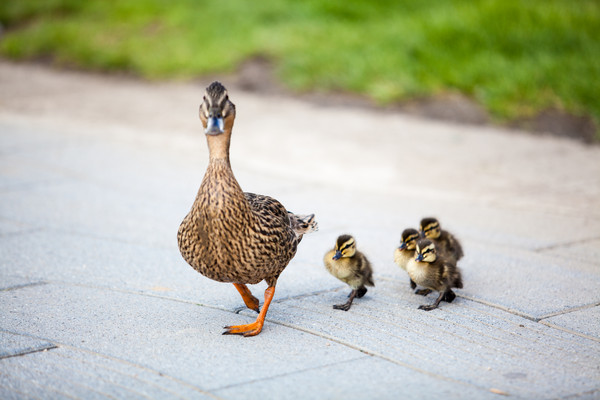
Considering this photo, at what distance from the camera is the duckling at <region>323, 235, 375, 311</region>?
5465 millimetres

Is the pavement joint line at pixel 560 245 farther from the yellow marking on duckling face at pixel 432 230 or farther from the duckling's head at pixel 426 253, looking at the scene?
the duckling's head at pixel 426 253

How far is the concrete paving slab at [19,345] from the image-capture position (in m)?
4.62

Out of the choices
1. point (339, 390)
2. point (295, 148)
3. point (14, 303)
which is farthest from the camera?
point (295, 148)

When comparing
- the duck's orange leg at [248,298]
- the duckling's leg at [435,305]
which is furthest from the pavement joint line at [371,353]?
the duckling's leg at [435,305]

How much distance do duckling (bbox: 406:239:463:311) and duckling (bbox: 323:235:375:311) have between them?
316 millimetres

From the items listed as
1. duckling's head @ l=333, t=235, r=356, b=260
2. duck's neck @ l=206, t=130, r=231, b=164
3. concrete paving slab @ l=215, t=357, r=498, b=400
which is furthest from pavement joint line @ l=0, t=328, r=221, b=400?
duckling's head @ l=333, t=235, r=356, b=260

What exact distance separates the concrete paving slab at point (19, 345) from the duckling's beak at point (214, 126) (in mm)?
1598

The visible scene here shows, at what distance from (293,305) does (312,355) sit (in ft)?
3.09

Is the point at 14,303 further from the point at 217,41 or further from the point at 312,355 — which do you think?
the point at 217,41

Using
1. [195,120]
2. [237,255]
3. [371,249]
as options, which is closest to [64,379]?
[237,255]

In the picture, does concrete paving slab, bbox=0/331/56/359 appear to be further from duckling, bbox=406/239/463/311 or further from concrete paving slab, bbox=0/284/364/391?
duckling, bbox=406/239/463/311

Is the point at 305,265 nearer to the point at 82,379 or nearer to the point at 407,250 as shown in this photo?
the point at 407,250

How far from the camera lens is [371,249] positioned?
22.2ft

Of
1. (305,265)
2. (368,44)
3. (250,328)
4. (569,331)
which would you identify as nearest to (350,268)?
(250,328)
